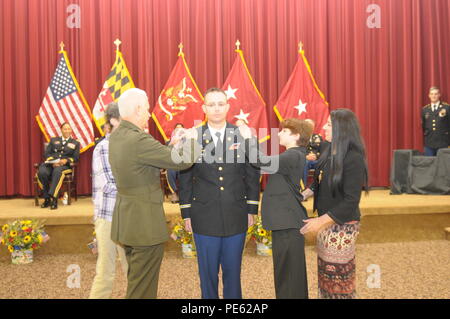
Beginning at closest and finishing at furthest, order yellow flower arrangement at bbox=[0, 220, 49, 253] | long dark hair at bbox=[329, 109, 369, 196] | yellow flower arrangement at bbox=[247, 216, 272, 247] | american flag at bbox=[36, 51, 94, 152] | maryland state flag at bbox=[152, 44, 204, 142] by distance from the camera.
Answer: long dark hair at bbox=[329, 109, 369, 196] → yellow flower arrangement at bbox=[0, 220, 49, 253] → yellow flower arrangement at bbox=[247, 216, 272, 247] → american flag at bbox=[36, 51, 94, 152] → maryland state flag at bbox=[152, 44, 204, 142]

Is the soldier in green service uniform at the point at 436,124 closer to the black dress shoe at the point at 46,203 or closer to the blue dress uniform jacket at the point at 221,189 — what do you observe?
the blue dress uniform jacket at the point at 221,189

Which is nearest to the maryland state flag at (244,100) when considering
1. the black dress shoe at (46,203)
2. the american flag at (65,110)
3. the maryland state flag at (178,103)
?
the maryland state flag at (178,103)

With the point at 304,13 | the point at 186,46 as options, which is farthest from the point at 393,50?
the point at 186,46

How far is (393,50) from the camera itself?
310 inches

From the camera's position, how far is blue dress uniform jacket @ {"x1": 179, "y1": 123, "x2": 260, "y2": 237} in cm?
249

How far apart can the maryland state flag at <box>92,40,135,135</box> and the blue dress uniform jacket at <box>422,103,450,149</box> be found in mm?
4968

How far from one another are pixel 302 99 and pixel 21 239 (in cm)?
480

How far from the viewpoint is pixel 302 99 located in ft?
23.8

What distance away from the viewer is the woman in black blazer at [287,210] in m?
2.49

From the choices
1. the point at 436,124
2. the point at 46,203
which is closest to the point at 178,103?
the point at 46,203

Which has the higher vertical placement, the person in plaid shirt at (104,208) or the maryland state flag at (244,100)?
the maryland state flag at (244,100)

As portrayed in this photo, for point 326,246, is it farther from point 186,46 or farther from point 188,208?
point 186,46

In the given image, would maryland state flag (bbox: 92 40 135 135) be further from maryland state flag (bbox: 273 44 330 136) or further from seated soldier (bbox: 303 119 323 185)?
seated soldier (bbox: 303 119 323 185)

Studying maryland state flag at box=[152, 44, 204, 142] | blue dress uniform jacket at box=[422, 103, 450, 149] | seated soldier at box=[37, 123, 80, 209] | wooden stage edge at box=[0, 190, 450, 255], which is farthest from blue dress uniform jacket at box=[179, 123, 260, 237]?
blue dress uniform jacket at box=[422, 103, 450, 149]
